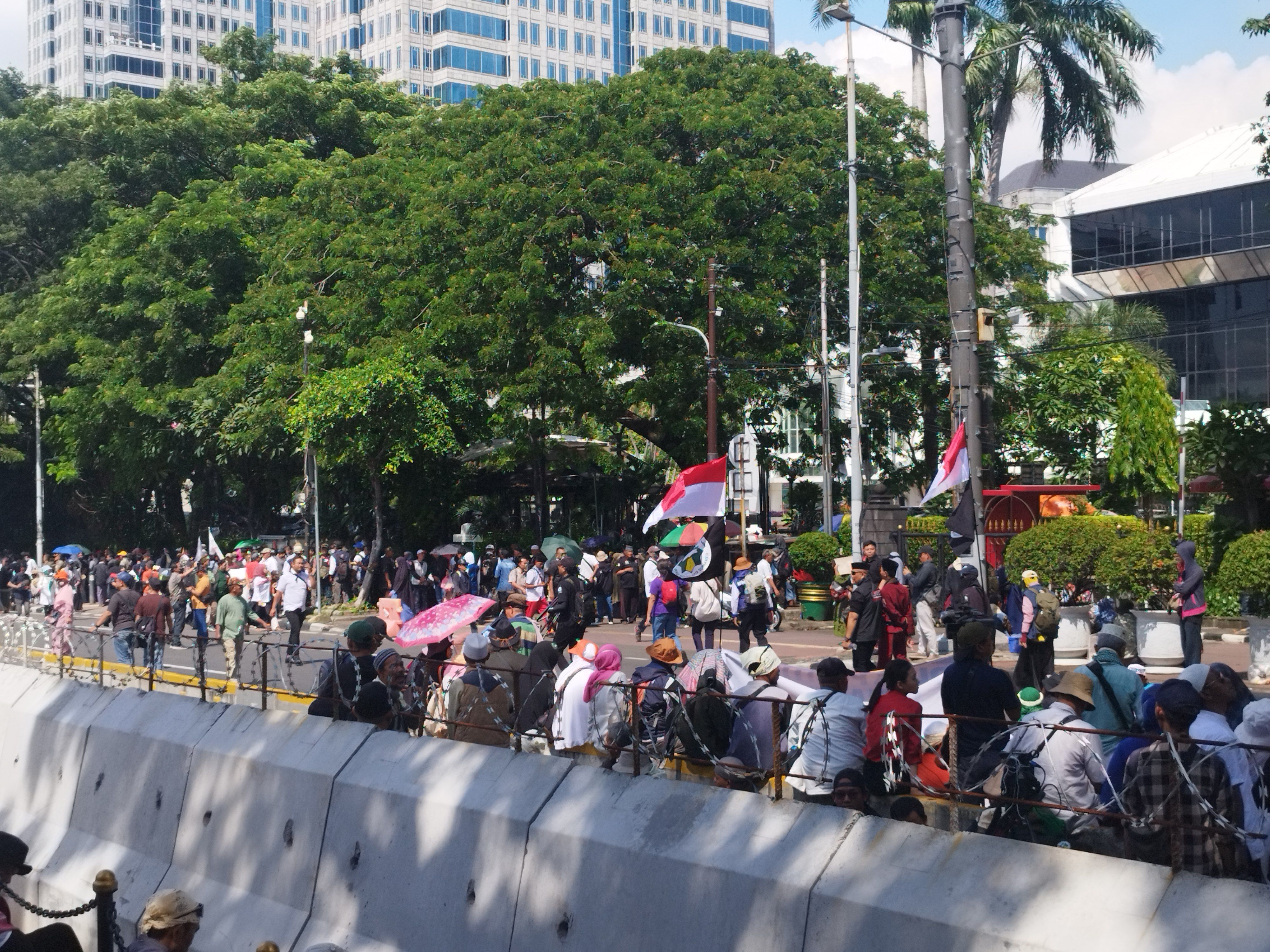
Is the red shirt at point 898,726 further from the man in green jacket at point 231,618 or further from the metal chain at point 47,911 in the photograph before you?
the man in green jacket at point 231,618

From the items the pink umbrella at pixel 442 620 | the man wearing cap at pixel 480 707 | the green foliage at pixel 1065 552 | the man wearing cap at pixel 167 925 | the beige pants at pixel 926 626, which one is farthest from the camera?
the beige pants at pixel 926 626

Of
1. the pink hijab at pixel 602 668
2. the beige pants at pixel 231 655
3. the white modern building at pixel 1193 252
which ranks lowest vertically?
the beige pants at pixel 231 655

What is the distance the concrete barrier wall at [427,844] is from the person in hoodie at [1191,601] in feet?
36.3

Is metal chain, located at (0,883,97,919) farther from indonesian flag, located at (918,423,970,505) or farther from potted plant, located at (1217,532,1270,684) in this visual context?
potted plant, located at (1217,532,1270,684)

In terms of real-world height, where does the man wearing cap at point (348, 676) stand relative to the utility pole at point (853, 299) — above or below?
below

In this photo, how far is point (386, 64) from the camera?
350 feet

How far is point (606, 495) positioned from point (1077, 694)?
33.0m

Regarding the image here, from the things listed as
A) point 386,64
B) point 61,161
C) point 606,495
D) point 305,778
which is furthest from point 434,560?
point 386,64

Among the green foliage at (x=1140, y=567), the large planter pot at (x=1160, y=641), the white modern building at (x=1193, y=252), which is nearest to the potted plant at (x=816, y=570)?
the green foliage at (x=1140, y=567)

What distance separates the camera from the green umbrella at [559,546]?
30484 millimetres

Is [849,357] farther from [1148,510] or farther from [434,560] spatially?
[434,560]

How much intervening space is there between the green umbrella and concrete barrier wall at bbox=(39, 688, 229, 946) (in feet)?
65.4

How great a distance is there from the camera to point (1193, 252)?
55156 mm

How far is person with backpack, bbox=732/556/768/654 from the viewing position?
1844 centimetres
